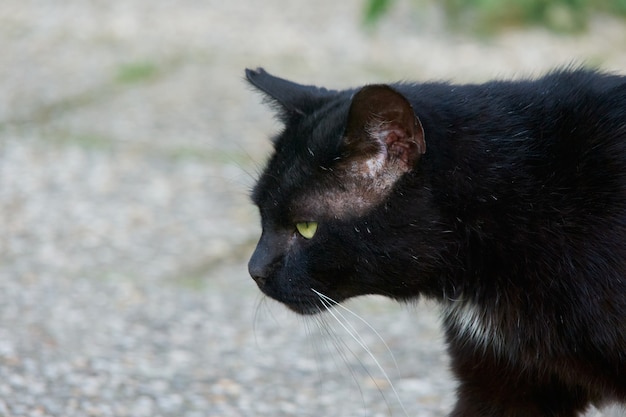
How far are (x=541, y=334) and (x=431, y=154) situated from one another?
1.58 ft

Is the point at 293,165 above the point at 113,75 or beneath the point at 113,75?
beneath

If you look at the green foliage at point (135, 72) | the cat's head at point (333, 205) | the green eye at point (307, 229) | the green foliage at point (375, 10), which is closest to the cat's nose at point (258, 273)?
the cat's head at point (333, 205)

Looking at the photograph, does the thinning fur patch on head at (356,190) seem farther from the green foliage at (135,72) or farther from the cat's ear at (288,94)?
the green foliage at (135,72)

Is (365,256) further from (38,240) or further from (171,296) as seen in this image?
(38,240)

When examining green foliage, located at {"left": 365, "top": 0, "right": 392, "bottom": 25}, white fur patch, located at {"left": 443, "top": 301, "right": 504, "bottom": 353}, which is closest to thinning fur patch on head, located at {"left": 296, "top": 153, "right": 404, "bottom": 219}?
white fur patch, located at {"left": 443, "top": 301, "right": 504, "bottom": 353}

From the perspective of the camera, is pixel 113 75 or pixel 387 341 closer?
pixel 387 341

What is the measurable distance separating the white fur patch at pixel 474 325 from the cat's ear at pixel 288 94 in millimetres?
619

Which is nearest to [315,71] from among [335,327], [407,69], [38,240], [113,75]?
[407,69]

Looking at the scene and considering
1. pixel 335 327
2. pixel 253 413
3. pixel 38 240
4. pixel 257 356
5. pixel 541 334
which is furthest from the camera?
pixel 38 240

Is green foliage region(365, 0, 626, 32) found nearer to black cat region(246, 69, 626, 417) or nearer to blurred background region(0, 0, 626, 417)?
blurred background region(0, 0, 626, 417)

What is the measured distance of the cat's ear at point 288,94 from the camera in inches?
103

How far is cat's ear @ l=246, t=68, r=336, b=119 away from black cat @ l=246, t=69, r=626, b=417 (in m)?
0.07

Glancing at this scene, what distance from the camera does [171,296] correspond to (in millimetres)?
3889

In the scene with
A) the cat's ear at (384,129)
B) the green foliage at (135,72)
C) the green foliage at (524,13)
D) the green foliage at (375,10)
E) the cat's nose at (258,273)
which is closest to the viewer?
the cat's ear at (384,129)
